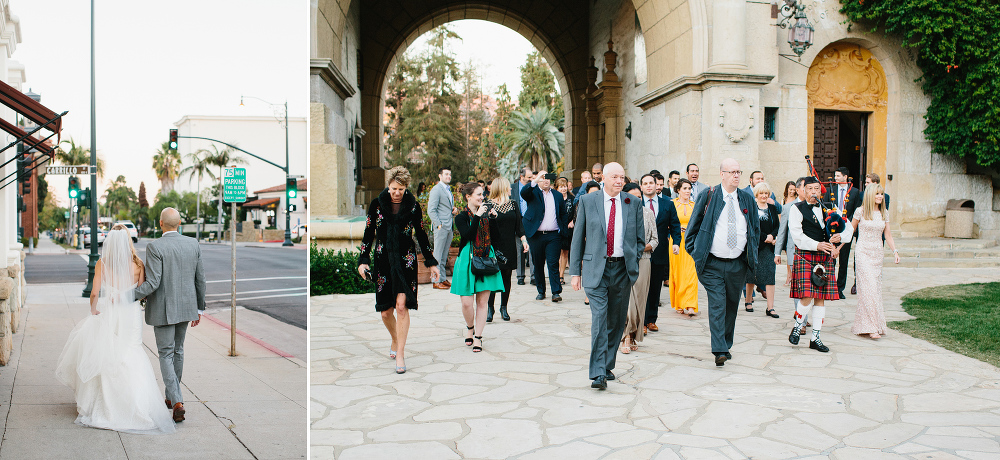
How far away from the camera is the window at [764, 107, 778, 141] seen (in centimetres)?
1628

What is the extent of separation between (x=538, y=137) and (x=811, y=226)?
138ft

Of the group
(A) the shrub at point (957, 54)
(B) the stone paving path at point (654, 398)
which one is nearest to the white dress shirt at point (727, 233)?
(B) the stone paving path at point (654, 398)

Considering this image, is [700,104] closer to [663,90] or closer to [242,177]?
[663,90]

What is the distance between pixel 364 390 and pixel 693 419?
8.26 ft

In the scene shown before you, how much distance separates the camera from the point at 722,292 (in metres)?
6.59

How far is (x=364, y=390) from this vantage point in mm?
5922

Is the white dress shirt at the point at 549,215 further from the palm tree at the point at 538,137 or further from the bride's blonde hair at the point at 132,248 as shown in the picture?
the palm tree at the point at 538,137

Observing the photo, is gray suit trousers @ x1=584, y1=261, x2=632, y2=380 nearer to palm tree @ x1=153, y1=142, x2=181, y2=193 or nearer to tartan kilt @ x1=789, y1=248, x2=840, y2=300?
tartan kilt @ x1=789, y1=248, x2=840, y2=300

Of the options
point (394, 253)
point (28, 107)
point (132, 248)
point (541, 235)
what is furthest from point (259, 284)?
point (394, 253)

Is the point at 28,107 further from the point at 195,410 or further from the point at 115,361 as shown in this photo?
the point at 195,410

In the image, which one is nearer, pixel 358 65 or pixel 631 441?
pixel 631 441

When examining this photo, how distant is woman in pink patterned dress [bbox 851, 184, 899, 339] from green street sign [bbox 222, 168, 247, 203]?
24.1ft

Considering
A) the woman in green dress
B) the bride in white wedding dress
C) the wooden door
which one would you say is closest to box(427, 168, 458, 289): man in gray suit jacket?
the woman in green dress

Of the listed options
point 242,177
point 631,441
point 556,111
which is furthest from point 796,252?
point 556,111
